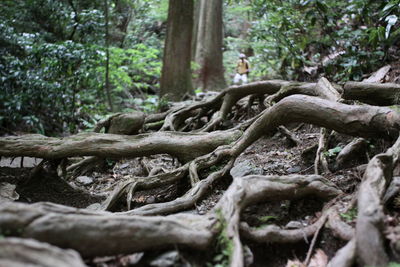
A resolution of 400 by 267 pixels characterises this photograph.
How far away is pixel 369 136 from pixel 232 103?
3048mm

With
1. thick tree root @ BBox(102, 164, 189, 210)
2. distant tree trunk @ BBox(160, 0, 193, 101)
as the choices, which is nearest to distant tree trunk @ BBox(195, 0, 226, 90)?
distant tree trunk @ BBox(160, 0, 193, 101)

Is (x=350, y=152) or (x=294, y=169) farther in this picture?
(x=294, y=169)

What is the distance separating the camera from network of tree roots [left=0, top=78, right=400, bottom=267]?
189cm

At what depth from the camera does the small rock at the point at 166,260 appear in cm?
193

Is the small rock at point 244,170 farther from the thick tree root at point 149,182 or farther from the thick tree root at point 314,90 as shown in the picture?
the thick tree root at point 314,90

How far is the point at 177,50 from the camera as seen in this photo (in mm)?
8734

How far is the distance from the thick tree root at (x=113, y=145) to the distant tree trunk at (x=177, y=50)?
14.4 ft

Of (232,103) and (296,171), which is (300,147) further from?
(232,103)

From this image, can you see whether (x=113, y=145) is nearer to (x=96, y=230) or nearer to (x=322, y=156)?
(x=322, y=156)

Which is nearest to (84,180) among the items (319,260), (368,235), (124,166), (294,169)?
(124,166)

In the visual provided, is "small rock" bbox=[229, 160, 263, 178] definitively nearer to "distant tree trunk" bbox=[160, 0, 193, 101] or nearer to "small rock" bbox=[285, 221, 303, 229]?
"small rock" bbox=[285, 221, 303, 229]

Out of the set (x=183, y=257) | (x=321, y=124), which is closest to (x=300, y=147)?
(x=321, y=124)

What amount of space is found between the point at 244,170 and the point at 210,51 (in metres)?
9.30

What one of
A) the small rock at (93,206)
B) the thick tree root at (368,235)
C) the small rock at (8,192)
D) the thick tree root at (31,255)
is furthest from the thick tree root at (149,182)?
the thick tree root at (31,255)
